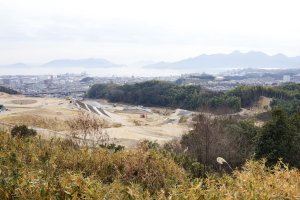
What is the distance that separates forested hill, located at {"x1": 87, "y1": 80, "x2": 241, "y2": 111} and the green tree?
25419mm

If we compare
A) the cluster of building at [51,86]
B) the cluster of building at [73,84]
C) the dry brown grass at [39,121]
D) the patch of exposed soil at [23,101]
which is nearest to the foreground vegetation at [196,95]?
the cluster of building at [51,86]

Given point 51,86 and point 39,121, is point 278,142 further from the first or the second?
point 51,86

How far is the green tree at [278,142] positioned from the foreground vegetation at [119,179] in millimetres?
4586

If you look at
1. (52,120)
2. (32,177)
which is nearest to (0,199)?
(32,177)

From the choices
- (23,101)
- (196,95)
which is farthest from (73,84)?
(196,95)

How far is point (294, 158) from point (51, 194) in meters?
8.37

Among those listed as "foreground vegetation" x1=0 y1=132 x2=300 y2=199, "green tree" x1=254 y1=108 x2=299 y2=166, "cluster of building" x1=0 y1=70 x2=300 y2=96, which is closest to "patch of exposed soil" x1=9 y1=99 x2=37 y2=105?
"cluster of building" x1=0 y1=70 x2=300 y2=96

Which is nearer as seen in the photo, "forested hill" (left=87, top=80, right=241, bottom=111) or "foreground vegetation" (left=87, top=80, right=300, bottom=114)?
"foreground vegetation" (left=87, top=80, right=300, bottom=114)

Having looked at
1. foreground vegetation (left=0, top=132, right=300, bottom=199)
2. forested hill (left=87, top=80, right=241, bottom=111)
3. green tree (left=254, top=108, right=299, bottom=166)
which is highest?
foreground vegetation (left=0, top=132, right=300, bottom=199)

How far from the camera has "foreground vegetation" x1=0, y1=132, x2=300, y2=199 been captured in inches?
87.9

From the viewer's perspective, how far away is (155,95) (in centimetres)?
4606

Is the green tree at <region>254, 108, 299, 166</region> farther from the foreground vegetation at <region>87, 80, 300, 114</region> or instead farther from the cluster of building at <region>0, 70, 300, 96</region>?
the cluster of building at <region>0, 70, 300, 96</region>

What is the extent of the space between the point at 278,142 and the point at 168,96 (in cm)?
3601

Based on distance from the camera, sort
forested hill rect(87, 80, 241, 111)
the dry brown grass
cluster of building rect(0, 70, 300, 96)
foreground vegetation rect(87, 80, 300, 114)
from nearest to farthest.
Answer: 1. the dry brown grass
2. foreground vegetation rect(87, 80, 300, 114)
3. forested hill rect(87, 80, 241, 111)
4. cluster of building rect(0, 70, 300, 96)
